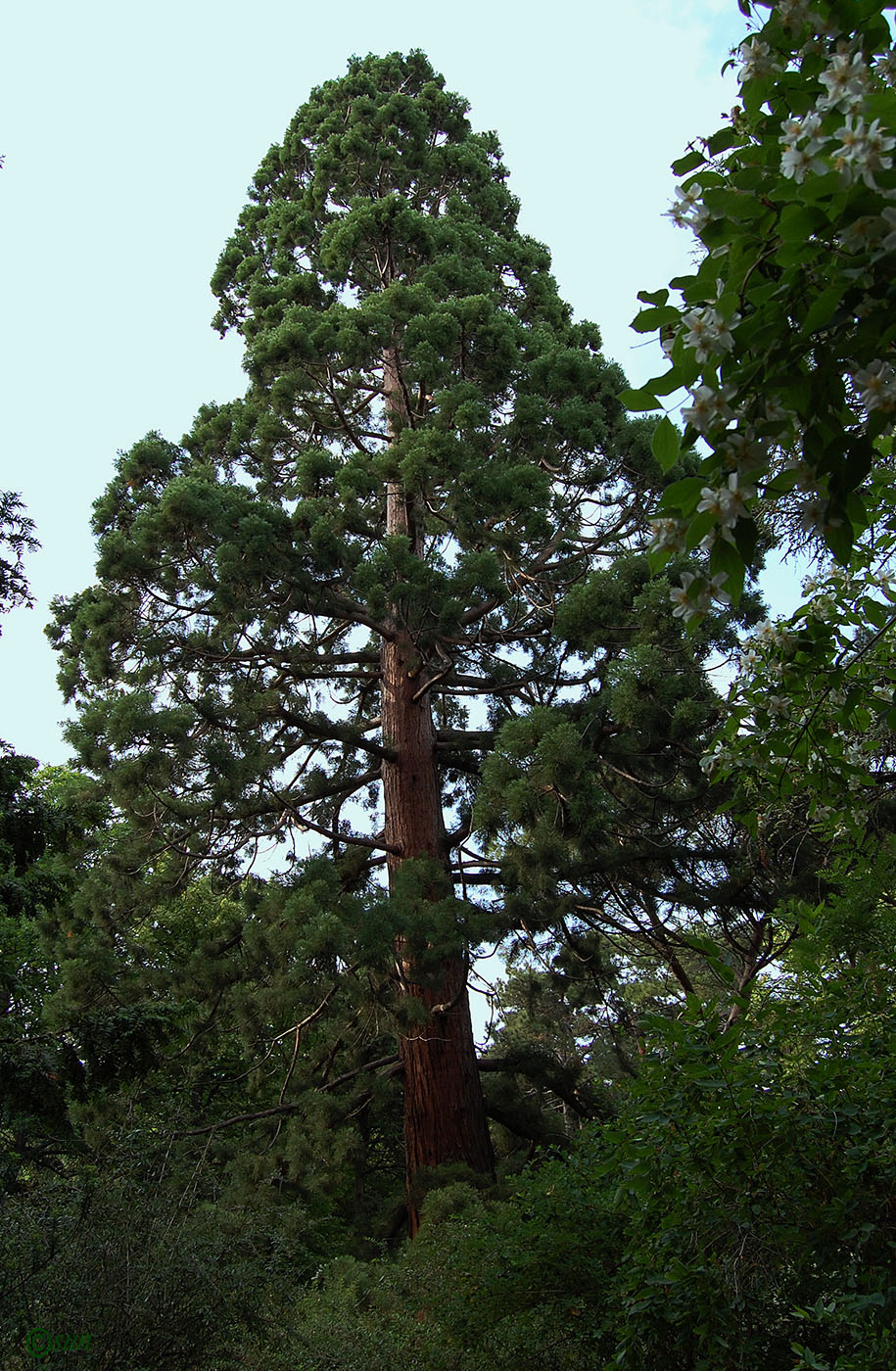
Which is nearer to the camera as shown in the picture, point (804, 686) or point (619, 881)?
point (804, 686)

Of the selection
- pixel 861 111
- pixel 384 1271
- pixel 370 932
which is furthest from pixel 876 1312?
pixel 370 932

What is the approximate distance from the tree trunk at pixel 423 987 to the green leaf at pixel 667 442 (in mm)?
5479

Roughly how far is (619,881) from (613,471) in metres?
3.35

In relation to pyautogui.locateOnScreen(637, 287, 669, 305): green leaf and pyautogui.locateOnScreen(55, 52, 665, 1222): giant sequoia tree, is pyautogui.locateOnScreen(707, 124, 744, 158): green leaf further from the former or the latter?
pyautogui.locateOnScreen(55, 52, 665, 1222): giant sequoia tree

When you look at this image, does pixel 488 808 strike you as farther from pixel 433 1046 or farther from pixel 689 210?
pixel 689 210

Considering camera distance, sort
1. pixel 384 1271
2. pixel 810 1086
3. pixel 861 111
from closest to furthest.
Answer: pixel 861 111
pixel 810 1086
pixel 384 1271

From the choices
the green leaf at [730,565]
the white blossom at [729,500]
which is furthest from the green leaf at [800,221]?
the green leaf at [730,565]

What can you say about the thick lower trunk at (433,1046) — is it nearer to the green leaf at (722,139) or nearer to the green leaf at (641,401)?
the green leaf at (641,401)

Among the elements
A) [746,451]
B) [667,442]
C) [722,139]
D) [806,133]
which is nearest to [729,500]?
[746,451]

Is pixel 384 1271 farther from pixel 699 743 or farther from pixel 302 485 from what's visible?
pixel 302 485

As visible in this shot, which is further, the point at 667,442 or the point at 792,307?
the point at 667,442

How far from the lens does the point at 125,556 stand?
7.70 metres

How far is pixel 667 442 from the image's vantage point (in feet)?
5.76

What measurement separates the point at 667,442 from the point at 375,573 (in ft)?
19.9
